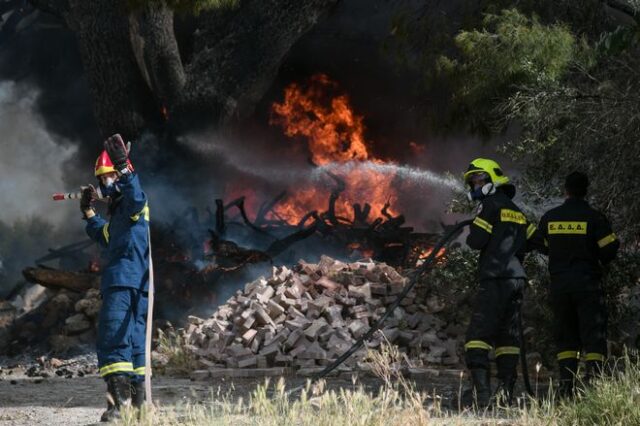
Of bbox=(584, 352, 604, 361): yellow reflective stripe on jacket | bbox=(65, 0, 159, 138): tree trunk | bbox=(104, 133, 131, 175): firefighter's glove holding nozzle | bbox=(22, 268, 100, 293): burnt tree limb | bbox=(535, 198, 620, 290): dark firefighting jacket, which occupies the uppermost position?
bbox=(65, 0, 159, 138): tree trunk

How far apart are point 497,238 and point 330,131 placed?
11.8 m

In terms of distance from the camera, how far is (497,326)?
24.4 feet

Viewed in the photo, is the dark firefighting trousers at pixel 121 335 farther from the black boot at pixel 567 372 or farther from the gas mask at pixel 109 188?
the black boot at pixel 567 372

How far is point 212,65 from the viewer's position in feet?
51.0

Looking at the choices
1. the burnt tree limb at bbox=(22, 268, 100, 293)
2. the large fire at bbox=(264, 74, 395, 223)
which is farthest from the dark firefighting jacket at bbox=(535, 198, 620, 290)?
the large fire at bbox=(264, 74, 395, 223)

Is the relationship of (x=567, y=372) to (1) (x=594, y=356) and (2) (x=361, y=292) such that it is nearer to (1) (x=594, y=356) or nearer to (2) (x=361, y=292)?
(1) (x=594, y=356)

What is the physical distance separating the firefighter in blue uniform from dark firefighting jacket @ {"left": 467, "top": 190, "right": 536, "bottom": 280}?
2389 mm

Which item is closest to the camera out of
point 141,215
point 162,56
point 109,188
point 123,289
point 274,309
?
point 123,289

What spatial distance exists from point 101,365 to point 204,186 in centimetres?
963

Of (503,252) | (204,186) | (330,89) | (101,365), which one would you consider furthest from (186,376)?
(330,89)

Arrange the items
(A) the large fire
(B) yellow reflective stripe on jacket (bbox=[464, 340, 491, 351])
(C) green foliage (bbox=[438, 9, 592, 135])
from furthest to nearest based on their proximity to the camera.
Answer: (A) the large fire
(C) green foliage (bbox=[438, 9, 592, 135])
(B) yellow reflective stripe on jacket (bbox=[464, 340, 491, 351])

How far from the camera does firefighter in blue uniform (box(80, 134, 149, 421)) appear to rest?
6.95m

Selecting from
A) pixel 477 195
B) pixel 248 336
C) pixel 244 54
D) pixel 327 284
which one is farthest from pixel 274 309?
pixel 244 54

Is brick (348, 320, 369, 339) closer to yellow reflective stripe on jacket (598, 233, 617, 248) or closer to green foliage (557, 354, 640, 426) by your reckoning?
yellow reflective stripe on jacket (598, 233, 617, 248)
